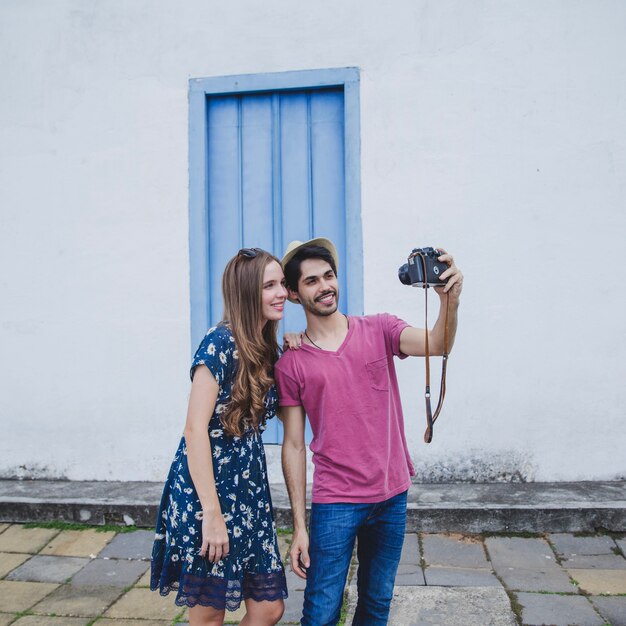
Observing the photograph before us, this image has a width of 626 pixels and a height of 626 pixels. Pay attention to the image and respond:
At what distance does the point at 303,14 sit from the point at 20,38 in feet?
6.97

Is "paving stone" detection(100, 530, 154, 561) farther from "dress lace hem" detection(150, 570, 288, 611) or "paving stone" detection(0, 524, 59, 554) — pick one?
"dress lace hem" detection(150, 570, 288, 611)

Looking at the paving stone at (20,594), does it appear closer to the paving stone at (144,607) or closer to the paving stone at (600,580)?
the paving stone at (144,607)

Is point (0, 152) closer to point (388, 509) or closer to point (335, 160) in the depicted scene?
point (335, 160)

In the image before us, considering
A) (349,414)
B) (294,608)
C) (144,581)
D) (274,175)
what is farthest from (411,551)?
(274,175)

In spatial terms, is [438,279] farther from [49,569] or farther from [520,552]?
[49,569]

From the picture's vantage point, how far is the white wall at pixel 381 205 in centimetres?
469

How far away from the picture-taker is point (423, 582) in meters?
3.66

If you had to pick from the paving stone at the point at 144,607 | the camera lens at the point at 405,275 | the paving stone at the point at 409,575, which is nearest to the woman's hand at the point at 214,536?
the camera lens at the point at 405,275

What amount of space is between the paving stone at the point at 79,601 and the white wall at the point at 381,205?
1.38 m

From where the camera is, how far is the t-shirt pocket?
2504mm

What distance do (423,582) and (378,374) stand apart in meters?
1.70

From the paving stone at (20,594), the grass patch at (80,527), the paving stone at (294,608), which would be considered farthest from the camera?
the grass patch at (80,527)

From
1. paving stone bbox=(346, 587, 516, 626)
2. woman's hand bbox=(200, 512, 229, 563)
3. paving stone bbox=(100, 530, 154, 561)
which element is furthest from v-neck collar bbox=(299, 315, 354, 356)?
paving stone bbox=(100, 530, 154, 561)

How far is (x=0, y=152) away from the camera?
16.9ft
